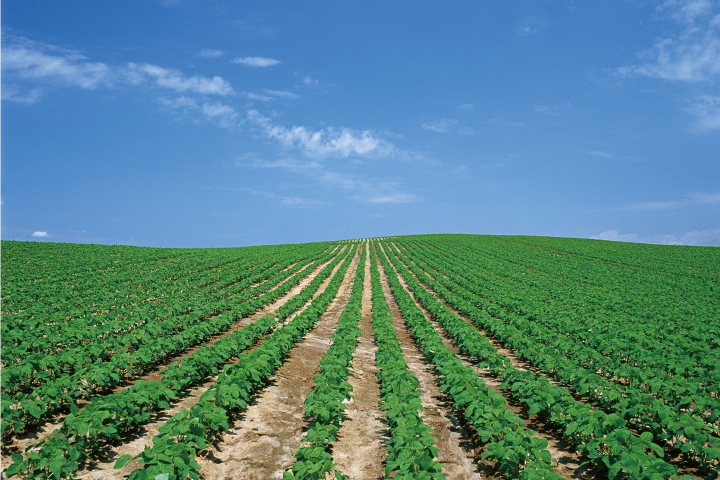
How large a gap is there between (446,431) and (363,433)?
1.54 m

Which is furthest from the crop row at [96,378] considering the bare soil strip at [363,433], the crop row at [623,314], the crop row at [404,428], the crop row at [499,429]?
the crop row at [623,314]

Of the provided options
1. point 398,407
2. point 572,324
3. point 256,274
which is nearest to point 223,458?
point 398,407

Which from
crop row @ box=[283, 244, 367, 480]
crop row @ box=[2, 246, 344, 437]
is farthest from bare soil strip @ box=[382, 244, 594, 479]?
crop row @ box=[2, 246, 344, 437]

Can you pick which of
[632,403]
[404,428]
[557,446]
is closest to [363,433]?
[404,428]

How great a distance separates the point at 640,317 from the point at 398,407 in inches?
591

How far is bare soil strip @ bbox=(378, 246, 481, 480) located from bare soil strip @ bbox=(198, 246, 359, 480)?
2.43 m

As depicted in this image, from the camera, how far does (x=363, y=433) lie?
652 centimetres

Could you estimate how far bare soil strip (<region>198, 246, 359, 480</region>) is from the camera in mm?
5254

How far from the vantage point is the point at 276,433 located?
6355mm

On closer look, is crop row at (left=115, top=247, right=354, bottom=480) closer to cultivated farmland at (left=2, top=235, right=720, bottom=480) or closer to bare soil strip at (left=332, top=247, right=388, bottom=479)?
cultivated farmland at (left=2, top=235, right=720, bottom=480)

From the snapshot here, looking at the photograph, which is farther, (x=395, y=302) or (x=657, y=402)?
(x=395, y=302)

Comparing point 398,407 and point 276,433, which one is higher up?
point 398,407

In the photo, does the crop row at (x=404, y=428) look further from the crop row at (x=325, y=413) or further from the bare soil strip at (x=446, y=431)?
the crop row at (x=325, y=413)

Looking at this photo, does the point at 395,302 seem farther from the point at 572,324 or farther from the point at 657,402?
the point at 657,402
